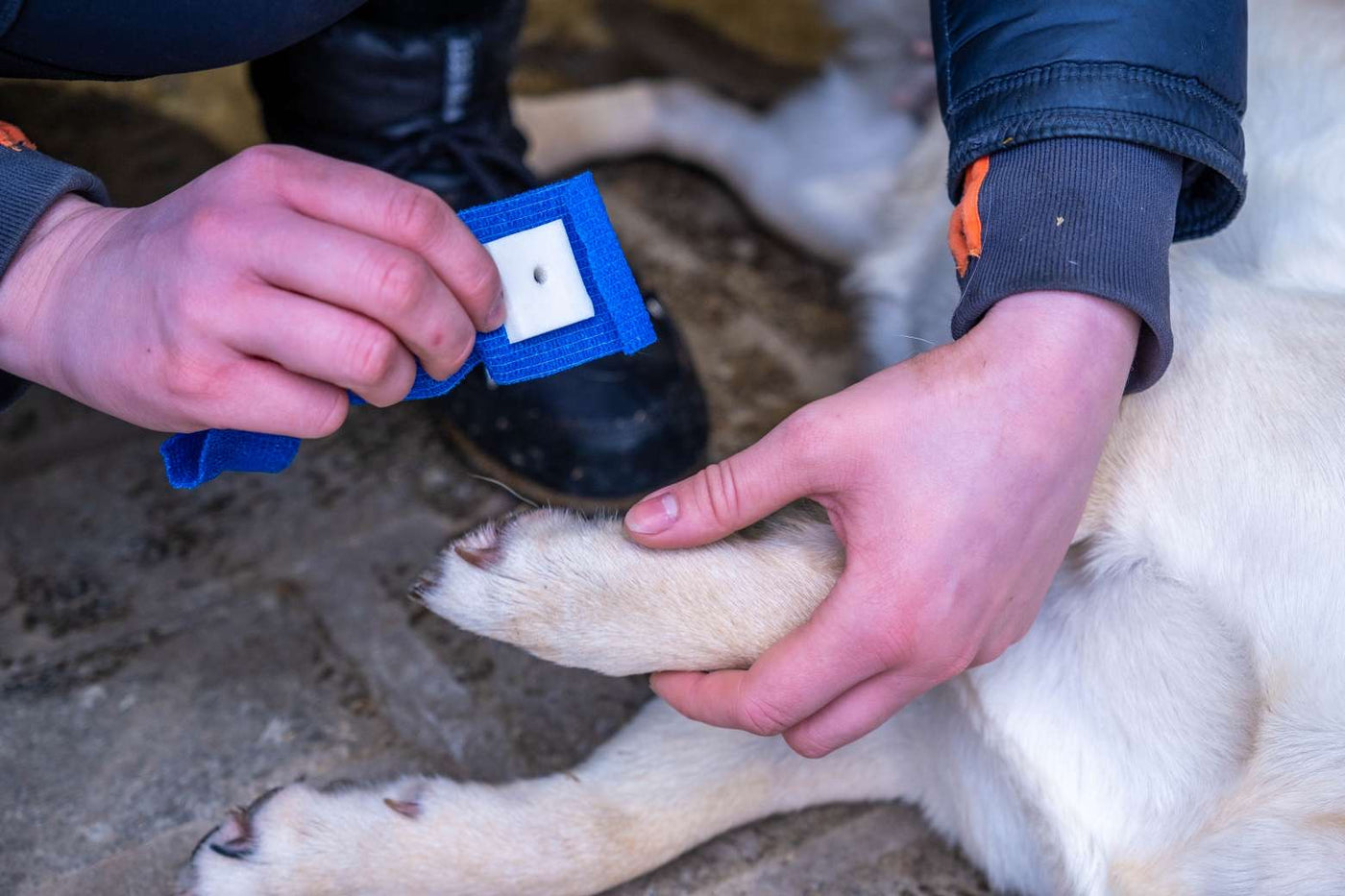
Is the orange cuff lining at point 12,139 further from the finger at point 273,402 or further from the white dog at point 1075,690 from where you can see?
the white dog at point 1075,690

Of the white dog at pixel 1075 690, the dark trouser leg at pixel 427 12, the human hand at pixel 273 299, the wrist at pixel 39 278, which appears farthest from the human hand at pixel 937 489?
the dark trouser leg at pixel 427 12

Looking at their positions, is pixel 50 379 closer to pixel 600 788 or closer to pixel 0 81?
pixel 600 788

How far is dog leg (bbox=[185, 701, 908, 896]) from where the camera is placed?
3.02 feet

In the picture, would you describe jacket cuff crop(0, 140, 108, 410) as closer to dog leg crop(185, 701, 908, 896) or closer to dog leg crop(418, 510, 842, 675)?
dog leg crop(418, 510, 842, 675)

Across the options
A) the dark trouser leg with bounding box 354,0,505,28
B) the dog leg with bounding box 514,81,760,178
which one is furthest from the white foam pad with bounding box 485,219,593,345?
the dog leg with bounding box 514,81,760,178

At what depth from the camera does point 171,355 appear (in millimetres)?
688

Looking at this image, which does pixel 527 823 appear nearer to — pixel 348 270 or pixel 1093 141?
pixel 348 270

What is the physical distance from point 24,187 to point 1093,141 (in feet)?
2.31

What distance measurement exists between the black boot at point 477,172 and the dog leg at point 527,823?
0.34 m

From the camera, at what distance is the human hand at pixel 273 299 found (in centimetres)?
67

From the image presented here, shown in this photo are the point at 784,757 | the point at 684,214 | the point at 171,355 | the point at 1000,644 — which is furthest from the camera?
the point at 684,214

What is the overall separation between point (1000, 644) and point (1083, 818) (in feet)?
0.71

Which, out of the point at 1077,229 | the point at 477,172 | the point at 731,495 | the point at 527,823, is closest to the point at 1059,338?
the point at 1077,229

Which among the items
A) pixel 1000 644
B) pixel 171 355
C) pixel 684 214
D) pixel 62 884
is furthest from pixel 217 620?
pixel 684 214
